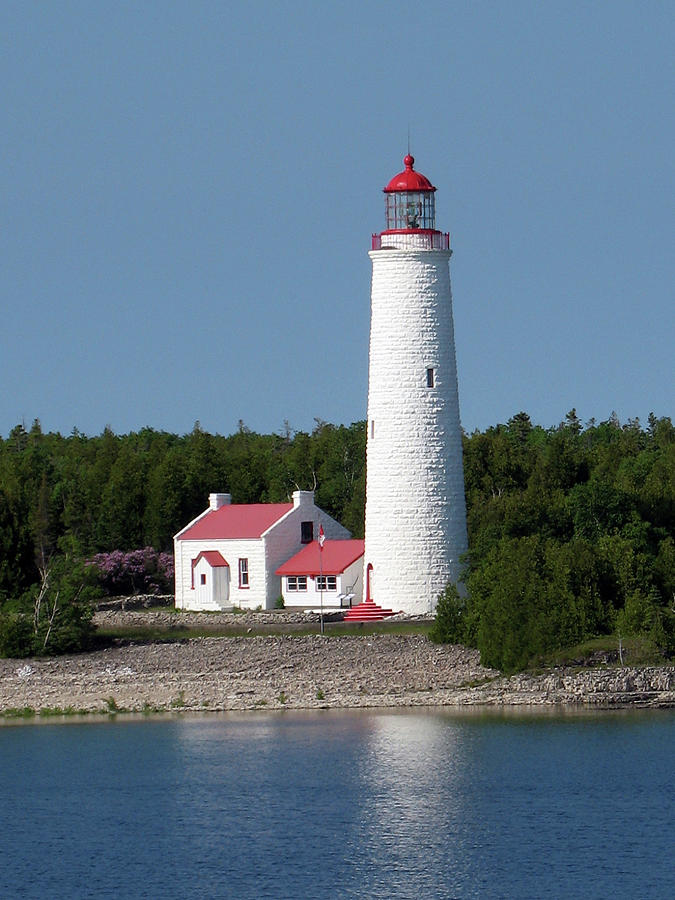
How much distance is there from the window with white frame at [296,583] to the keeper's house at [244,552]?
1.40ft

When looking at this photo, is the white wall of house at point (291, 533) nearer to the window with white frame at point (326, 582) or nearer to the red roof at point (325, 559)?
the red roof at point (325, 559)

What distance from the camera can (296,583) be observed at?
162 ft

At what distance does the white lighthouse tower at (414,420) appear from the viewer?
145 feet

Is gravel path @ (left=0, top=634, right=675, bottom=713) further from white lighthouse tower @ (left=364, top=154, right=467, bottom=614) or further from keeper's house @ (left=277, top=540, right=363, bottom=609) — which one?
keeper's house @ (left=277, top=540, right=363, bottom=609)

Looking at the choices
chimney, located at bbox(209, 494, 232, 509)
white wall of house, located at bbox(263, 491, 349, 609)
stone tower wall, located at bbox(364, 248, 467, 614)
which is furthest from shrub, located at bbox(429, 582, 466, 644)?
chimney, located at bbox(209, 494, 232, 509)

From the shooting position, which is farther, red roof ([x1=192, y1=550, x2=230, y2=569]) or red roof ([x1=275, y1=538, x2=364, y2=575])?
red roof ([x1=192, y1=550, x2=230, y2=569])

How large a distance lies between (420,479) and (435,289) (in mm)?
4292

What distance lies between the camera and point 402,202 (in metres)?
44.8

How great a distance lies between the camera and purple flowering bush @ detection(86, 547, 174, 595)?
5478 centimetres

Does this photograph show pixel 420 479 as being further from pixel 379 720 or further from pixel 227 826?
pixel 227 826

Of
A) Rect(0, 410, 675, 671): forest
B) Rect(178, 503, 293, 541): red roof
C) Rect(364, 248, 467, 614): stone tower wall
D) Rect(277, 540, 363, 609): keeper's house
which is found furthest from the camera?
Rect(178, 503, 293, 541): red roof

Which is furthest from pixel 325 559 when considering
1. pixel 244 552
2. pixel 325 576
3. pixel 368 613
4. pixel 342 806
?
pixel 342 806

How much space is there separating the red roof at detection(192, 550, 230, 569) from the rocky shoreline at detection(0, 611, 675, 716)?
7727mm

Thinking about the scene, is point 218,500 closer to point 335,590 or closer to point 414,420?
point 335,590
